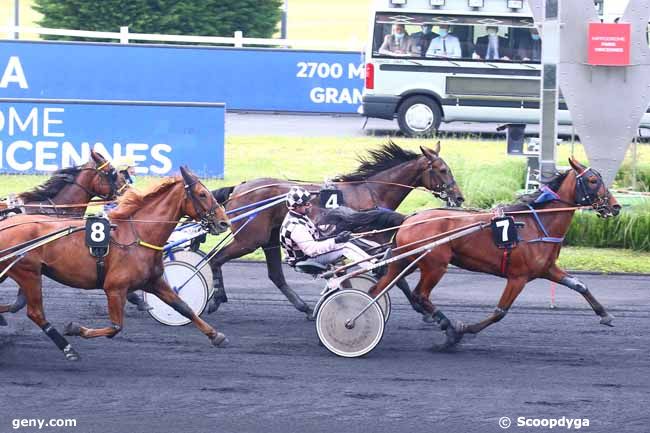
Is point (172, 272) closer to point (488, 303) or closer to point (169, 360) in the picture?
point (169, 360)

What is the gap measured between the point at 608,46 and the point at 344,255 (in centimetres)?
563

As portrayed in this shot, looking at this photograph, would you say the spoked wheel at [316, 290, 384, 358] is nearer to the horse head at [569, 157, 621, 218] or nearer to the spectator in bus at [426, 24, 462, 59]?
the horse head at [569, 157, 621, 218]

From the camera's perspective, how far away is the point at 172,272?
938 cm

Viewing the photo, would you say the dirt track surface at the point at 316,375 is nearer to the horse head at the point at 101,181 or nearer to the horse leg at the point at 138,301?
the horse leg at the point at 138,301

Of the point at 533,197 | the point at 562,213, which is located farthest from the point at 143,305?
the point at 562,213

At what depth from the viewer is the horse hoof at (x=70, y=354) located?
8.13 meters

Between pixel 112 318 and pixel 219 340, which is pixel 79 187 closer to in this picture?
pixel 112 318

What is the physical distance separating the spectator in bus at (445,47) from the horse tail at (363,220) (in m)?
10.9

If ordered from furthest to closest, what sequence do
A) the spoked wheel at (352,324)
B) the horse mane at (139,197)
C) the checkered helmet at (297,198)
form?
the checkered helmet at (297,198), the spoked wheel at (352,324), the horse mane at (139,197)

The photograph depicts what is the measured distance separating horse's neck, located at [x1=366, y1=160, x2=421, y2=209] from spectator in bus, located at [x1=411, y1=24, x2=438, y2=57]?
10.0 metres

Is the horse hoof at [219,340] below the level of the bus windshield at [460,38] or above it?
below

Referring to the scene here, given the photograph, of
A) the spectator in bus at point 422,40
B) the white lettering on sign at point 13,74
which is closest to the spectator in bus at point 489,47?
the spectator in bus at point 422,40

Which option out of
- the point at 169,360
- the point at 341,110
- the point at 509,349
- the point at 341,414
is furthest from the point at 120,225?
the point at 341,110

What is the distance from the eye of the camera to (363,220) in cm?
923
